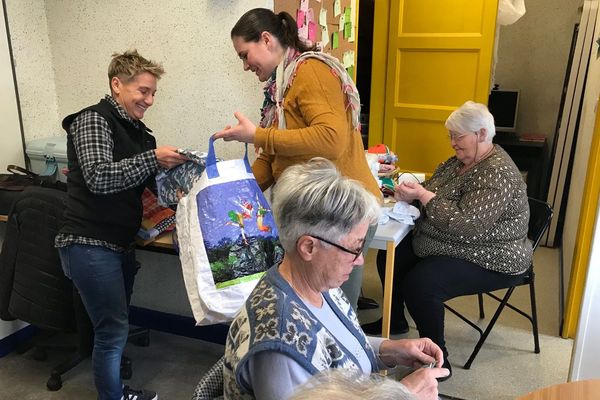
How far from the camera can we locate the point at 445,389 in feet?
7.64

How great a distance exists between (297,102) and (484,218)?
992 millimetres

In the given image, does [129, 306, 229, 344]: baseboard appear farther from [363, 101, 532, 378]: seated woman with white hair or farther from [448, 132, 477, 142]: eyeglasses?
[448, 132, 477, 142]: eyeglasses

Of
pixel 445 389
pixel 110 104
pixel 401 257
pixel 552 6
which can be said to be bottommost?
pixel 445 389

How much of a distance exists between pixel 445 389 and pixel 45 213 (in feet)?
6.28

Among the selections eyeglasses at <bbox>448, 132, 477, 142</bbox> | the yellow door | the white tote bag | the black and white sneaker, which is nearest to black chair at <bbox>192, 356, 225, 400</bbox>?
the white tote bag

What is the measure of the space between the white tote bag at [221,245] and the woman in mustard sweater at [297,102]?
170 mm

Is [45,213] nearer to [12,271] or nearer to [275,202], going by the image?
[12,271]

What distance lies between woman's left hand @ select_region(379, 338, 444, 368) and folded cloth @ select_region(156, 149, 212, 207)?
2.87ft

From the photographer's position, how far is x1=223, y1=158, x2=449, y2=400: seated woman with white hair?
0.95 m

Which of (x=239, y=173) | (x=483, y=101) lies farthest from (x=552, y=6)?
(x=239, y=173)

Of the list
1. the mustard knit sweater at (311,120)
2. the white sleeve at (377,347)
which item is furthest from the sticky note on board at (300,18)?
the white sleeve at (377,347)

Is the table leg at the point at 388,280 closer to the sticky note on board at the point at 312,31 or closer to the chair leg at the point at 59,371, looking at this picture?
the sticky note on board at the point at 312,31

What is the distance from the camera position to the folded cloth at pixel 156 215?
6.84 feet

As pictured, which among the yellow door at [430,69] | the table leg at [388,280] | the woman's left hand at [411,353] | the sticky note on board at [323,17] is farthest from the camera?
the yellow door at [430,69]
